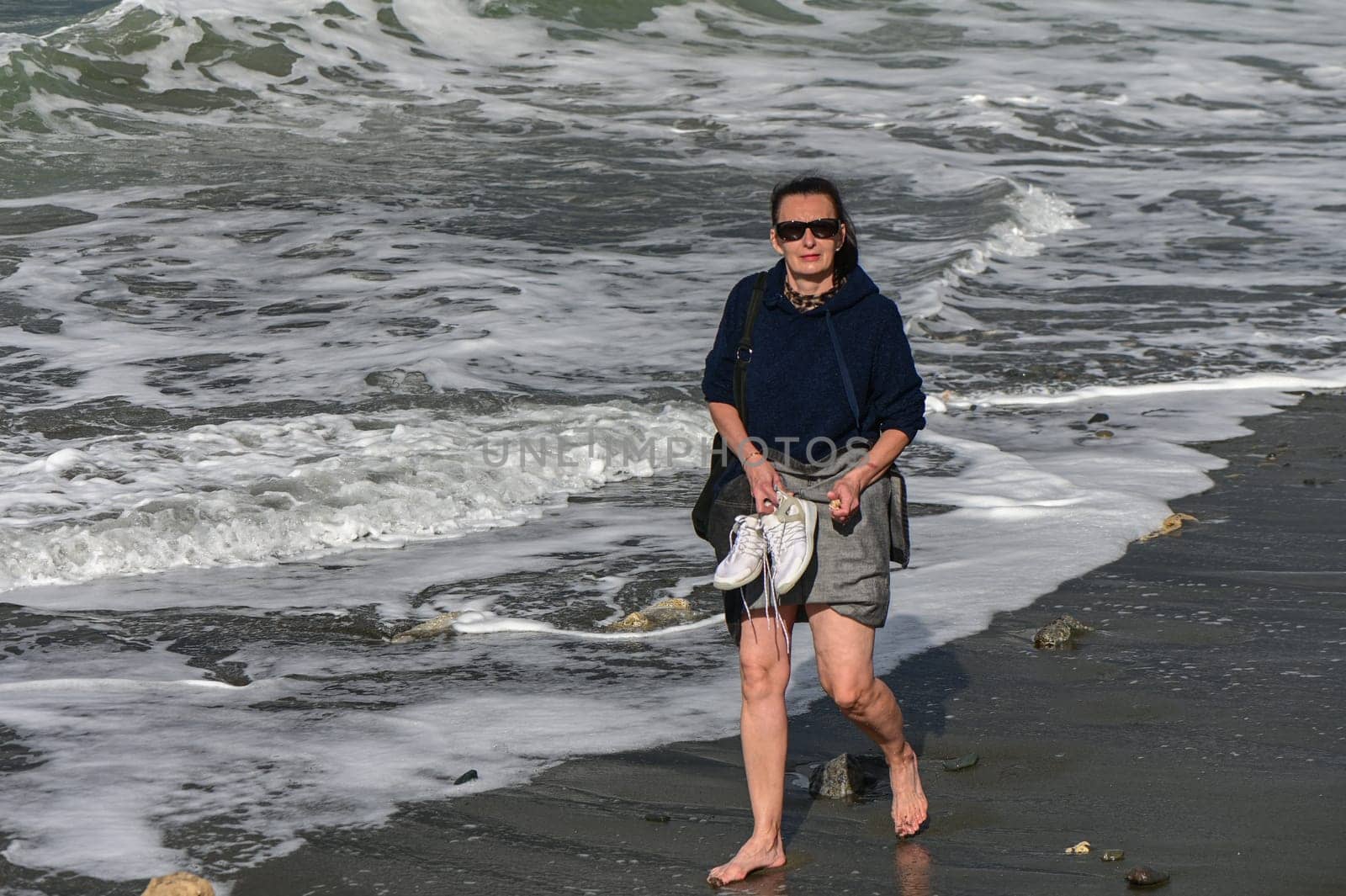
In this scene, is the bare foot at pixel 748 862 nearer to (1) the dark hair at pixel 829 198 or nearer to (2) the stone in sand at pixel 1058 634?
(1) the dark hair at pixel 829 198

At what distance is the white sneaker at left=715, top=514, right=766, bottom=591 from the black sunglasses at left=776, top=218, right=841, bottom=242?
2.11 feet

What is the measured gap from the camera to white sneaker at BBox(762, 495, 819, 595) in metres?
3.32

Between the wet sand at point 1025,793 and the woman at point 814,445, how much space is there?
328 mm

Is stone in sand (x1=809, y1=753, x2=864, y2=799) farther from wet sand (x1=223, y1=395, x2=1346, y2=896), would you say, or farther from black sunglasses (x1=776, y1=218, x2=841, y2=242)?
black sunglasses (x1=776, y1=218, x2=841, y2=242)

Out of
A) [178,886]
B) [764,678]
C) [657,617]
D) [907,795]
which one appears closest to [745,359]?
[764,678]

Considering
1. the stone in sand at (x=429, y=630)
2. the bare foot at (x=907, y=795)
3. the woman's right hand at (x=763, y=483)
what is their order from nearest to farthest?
the woman's right hand at (x=763, y=483) → the bare foot at (x=907, y=795) → the stone in sand at (x=429, y=630)

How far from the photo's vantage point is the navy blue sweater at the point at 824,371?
3434 mm

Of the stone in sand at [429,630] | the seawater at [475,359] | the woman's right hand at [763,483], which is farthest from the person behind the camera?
the stone in sand at [429,630]

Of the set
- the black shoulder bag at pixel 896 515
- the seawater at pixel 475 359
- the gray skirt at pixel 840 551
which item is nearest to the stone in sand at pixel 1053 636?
the seawater at pixel 475 359

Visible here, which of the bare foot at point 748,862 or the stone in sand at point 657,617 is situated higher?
the bare foot at point 748,862

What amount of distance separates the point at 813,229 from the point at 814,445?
49 cm

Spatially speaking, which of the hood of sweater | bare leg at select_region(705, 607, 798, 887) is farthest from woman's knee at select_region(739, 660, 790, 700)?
the hood of sweater

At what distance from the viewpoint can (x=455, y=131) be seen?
21391mm

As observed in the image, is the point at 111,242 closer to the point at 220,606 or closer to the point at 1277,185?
the point at 220,606
